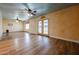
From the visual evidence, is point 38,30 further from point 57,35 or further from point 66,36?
point 66,36

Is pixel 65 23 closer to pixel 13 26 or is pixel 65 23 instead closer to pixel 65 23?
pixel 65 23

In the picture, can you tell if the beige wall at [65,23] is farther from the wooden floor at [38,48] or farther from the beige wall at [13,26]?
the beige wall at [13,26]

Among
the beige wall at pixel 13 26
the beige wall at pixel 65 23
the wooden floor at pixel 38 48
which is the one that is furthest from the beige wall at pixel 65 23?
the beige wall at pixel 13 26

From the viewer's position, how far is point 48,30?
8.06m

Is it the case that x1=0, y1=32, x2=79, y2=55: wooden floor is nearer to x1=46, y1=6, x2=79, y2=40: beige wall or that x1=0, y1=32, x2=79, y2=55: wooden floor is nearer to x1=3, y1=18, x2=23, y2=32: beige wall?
x1=46, y1=6, x2=79, y2=40: beige wall

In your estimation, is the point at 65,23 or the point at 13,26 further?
the point at 13,26

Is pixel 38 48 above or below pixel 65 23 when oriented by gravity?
below

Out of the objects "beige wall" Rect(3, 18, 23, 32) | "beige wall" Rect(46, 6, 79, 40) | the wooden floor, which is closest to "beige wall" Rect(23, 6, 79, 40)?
"beige wall" Rect(46, 6, 79, 40)

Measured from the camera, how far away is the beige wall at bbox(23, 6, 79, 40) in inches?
208

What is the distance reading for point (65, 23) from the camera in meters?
6.03

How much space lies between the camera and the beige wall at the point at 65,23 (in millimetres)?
5293

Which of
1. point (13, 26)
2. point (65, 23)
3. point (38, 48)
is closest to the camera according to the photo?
point (38, 48)

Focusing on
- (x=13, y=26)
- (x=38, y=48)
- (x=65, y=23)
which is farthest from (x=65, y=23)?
(x=13, y=26)

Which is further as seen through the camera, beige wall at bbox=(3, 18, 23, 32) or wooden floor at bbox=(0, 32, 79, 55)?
beige wall at bbox=(3, 18, 23, 32)
